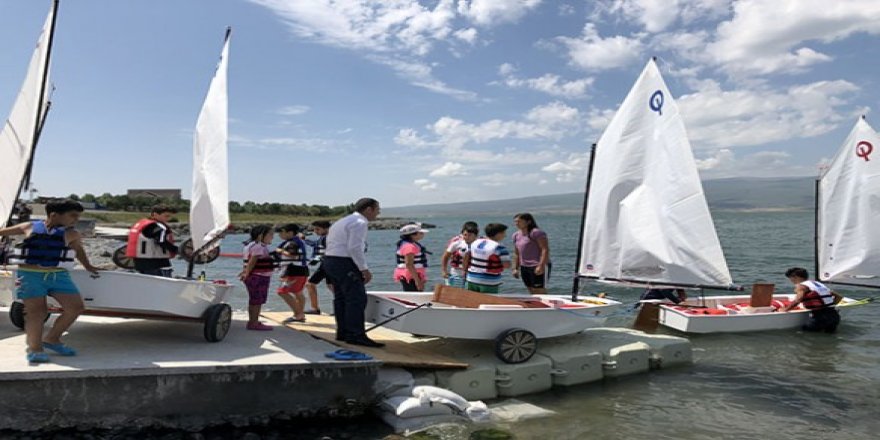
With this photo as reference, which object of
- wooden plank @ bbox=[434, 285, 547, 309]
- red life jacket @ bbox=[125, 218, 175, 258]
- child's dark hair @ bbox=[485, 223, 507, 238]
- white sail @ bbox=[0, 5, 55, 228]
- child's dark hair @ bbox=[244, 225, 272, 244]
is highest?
white sail @ bbox=[0, 5, 55, 228]

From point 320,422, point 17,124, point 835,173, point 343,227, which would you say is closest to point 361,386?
point 320,422

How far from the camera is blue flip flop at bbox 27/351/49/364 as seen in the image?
5.41 meters

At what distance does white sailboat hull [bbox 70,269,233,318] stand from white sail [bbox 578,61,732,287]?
22.4 feet

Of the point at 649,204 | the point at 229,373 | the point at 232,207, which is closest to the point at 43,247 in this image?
the point at 229,373

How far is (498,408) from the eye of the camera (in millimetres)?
6703

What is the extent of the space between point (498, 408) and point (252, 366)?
2.77m

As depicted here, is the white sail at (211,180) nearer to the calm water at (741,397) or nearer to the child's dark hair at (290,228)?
the child's dark hair at (290,228)

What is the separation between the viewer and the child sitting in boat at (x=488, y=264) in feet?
28.5

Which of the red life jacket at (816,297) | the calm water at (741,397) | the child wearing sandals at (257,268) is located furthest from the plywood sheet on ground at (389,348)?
the red life jacket at (816,297)

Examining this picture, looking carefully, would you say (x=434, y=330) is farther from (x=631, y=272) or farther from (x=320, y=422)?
(x=631, y=272)

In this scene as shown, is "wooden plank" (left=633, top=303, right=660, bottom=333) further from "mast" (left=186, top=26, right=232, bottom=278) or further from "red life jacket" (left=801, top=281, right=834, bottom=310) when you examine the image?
"mast" (left=186, top=26, right=232, bottom=278)

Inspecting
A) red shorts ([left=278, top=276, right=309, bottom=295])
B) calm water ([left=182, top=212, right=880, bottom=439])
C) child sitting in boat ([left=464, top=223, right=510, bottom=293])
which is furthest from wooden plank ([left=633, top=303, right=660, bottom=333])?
red shorts ([left=278, top=276, right=309, bottom=295])

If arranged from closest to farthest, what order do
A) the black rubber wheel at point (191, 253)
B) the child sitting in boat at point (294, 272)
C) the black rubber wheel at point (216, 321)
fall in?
1. the black rubber wheel at point (216, 321)
2. the black rubber wheel at point (191, 253)
3. the child sitting in boat at point (294, 272)

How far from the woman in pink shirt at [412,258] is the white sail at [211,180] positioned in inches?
103
